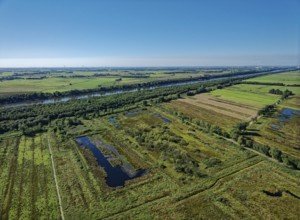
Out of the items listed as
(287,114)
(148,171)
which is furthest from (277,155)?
(287,114)

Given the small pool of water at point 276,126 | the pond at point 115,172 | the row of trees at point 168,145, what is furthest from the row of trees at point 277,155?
the pond at point 115,172

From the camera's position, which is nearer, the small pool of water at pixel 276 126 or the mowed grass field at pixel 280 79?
the small pool of water at pixel 276 126

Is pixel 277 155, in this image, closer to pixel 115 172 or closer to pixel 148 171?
pixel 148 171

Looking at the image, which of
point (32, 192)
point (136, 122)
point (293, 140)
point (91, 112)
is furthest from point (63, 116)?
point (293, 140)

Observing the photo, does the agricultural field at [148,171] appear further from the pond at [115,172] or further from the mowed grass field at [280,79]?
the mowed grass field at [280,79]

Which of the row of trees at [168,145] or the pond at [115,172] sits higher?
the row of trees at [168,145]

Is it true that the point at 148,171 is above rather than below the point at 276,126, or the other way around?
below
